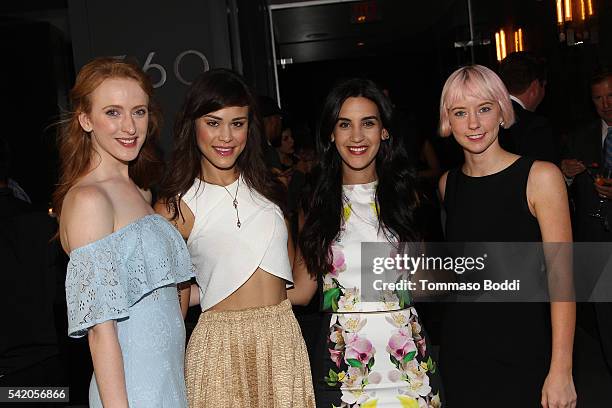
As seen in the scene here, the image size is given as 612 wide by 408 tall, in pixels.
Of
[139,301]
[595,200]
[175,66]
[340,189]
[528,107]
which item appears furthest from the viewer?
[175,66]

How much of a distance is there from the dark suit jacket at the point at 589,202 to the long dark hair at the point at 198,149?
2.22 metres

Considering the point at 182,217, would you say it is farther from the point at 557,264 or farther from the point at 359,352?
the point at 557,264

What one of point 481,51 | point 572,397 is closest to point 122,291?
point 572,397

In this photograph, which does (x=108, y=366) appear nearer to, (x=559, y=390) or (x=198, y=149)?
(x=198, y=149)

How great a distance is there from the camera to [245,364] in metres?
2.45

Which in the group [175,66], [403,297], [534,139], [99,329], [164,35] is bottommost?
[403,297]

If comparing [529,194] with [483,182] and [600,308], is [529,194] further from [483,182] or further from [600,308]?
[600,308]

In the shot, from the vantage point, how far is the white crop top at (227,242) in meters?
2.53

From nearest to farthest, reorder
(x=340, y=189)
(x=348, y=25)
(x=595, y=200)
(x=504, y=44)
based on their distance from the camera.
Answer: (x=340, y=189) → (x=595, y=200) → (x=504, y=44) → (x=348, y=25)

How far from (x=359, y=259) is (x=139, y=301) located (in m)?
0.84

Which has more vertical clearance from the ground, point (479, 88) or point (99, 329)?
point (479, 88)

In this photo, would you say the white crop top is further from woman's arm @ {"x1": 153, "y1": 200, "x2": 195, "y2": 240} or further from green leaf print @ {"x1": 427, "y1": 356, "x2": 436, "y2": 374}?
green leaf print @ {"x1": 427, "y1": 356, "x2": 436, "y2": 374}

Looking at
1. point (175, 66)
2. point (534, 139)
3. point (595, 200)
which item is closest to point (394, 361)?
point (534, 139)

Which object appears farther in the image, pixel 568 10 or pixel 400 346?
pixel 568 10
